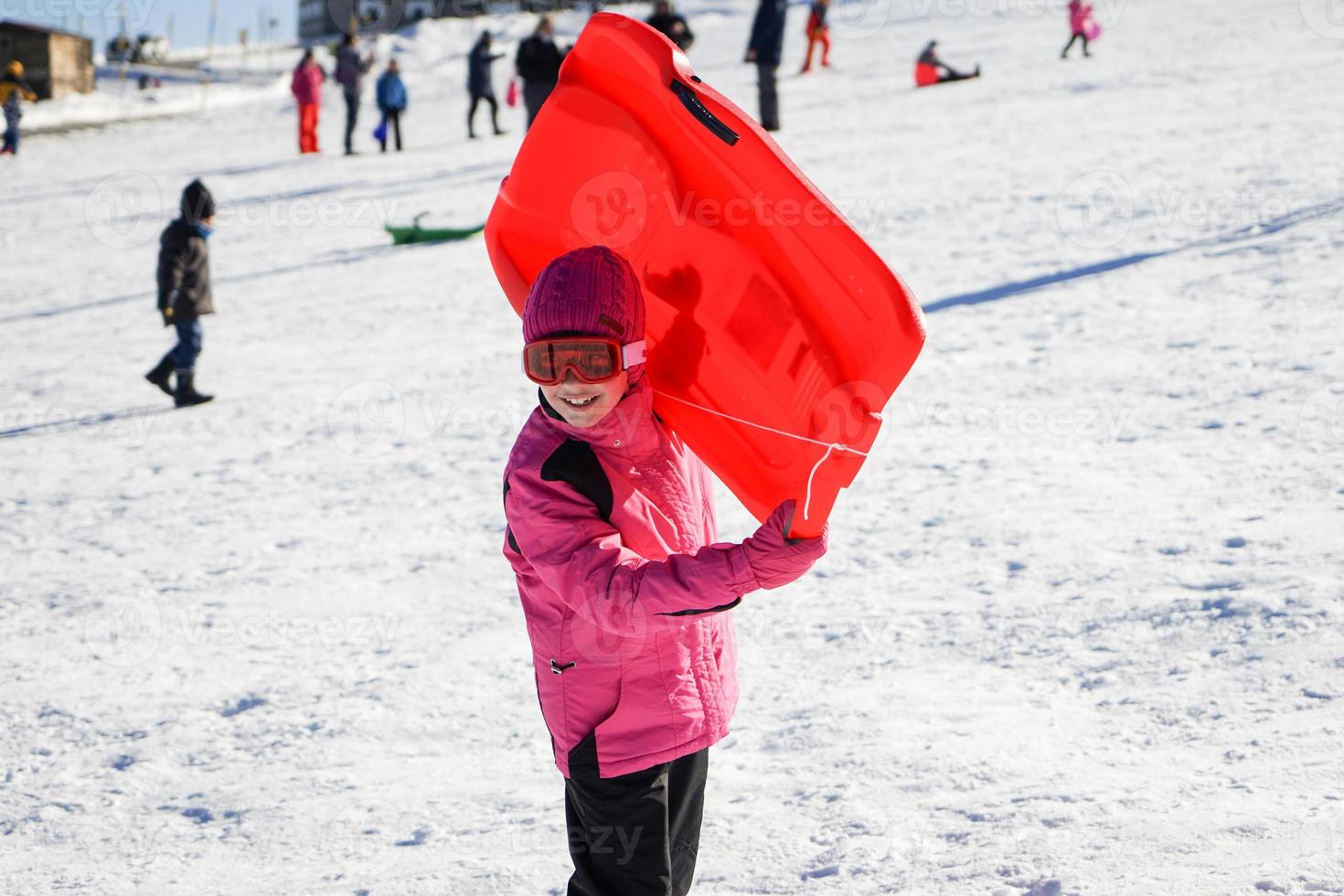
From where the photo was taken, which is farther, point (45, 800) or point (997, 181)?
point (997, 181)

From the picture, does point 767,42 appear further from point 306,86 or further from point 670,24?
point 306,86

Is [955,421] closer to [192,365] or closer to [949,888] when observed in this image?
[949,888]

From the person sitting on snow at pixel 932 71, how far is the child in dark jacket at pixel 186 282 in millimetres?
12497

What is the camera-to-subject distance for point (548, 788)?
3.24m

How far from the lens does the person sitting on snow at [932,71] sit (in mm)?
17172

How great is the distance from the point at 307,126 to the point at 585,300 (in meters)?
18.9

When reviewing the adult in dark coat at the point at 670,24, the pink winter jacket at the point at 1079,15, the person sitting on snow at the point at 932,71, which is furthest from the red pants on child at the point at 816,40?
the adult in dark coat at the point at 670,24

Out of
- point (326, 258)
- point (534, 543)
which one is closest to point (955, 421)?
point (534, 543)

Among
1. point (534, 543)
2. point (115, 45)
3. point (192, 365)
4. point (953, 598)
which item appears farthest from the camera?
point (115, 45)

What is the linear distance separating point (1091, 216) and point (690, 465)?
792 cm

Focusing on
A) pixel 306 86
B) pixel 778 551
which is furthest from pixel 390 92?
pixel 778 551

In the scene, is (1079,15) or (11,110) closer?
(1079,15)

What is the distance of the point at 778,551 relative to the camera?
5.80ft

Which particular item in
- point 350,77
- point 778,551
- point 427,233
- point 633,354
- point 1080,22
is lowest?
point 427,233
